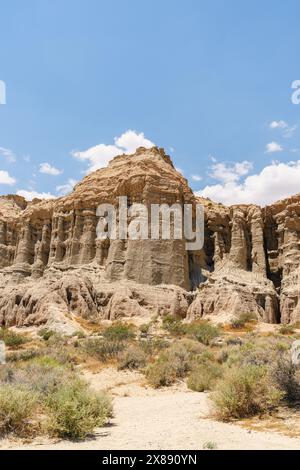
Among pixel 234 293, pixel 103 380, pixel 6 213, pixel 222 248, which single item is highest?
pixel 6 213

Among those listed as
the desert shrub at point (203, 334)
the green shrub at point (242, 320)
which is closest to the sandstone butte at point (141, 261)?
the green shrub at point (242, 320)

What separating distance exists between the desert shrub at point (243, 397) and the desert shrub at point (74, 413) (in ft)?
8.30

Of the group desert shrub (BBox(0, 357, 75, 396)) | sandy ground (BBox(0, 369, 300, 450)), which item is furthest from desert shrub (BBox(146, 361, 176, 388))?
desert shrub (BBox(0, 357, 75, 396))

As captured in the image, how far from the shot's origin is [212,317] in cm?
4544

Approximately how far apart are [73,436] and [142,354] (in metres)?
10.9

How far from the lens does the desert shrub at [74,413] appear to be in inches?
316

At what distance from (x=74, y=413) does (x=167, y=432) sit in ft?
5.91

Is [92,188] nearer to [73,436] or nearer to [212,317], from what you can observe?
[212,317]

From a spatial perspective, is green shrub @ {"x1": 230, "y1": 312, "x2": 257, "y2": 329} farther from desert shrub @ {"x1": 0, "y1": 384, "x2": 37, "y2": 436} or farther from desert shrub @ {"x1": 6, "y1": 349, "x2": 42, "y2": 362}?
desert shrub @ {"x1": 0, "y1": 384, "x2": 37, "y2": 436}

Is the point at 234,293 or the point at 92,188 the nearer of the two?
the point at 234,293

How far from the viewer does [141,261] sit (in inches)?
1983

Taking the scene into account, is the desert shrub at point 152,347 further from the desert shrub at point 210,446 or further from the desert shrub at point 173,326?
the desert shrub at point 210,446

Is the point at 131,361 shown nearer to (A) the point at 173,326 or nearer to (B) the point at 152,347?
(B) the point at 152,347
